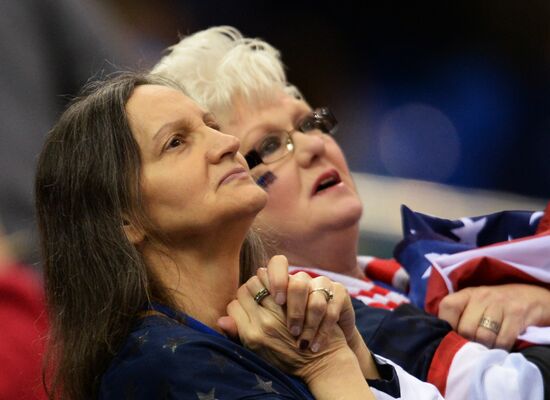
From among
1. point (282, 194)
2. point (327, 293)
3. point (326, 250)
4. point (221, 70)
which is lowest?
point (326, 250)

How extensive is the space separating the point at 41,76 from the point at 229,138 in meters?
0.98

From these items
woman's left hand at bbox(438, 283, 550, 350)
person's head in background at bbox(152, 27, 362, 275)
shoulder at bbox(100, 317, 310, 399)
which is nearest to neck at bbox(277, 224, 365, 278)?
person's head in background at bbox(152, 27, 362, 275)

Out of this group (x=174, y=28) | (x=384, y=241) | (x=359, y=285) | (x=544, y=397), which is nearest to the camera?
(x=544, y=397)

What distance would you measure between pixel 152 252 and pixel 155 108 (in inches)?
7.7

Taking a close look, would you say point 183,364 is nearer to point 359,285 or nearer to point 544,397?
point 544,397

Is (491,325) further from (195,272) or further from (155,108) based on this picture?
(155,108)

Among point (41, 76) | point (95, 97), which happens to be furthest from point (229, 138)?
point (41, 76)

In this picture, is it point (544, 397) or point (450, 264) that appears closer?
point (544, 397)

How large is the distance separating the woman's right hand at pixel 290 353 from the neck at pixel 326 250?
2.05ft

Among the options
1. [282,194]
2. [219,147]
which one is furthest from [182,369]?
[282,194]

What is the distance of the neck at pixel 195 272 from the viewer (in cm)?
125

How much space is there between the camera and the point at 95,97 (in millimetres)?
1314

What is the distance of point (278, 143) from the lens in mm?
1936

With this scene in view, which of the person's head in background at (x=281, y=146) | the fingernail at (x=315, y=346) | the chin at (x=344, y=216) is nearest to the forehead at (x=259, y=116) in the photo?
the person's head in background at (x=281, y=146)
